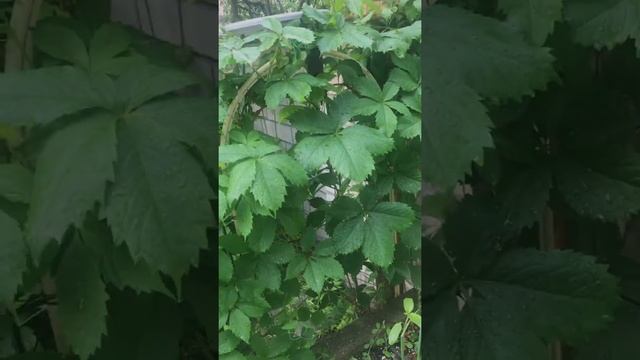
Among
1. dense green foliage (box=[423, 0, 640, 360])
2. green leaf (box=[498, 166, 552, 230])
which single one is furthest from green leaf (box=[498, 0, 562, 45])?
green leaf (box=[498, 166, 552, 230])

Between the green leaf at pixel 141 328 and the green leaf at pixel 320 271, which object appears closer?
the green leaf at pixel 320 271

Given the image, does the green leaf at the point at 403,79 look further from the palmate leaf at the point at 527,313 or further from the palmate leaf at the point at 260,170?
the palmate leaf at the point at 527,313

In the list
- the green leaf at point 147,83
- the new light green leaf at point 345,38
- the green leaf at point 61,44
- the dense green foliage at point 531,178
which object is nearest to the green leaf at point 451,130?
the dense green foliage at point 531,178

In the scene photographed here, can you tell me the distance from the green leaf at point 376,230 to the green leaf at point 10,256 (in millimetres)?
251

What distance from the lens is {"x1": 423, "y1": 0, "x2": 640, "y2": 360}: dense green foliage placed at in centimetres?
67

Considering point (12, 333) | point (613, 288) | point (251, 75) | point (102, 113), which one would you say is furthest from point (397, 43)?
point (12, 333)

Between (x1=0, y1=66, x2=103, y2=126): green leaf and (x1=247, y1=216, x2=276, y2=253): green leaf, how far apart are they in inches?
6.6

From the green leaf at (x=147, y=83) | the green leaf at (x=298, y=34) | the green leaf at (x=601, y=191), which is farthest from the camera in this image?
the green leaf at (x=601, y=191)

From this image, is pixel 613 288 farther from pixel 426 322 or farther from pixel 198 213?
pixel 198 213

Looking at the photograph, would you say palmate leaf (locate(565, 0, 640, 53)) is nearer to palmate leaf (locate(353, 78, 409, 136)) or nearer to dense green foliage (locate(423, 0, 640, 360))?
dense green foliage (locate(423, 0, 640, 360))

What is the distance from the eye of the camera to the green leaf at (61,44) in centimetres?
66

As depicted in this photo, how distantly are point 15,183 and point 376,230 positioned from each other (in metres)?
0.30

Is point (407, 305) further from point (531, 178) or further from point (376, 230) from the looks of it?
point (531, 178)

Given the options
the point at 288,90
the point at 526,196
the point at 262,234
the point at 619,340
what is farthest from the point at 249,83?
the point at 619,340
